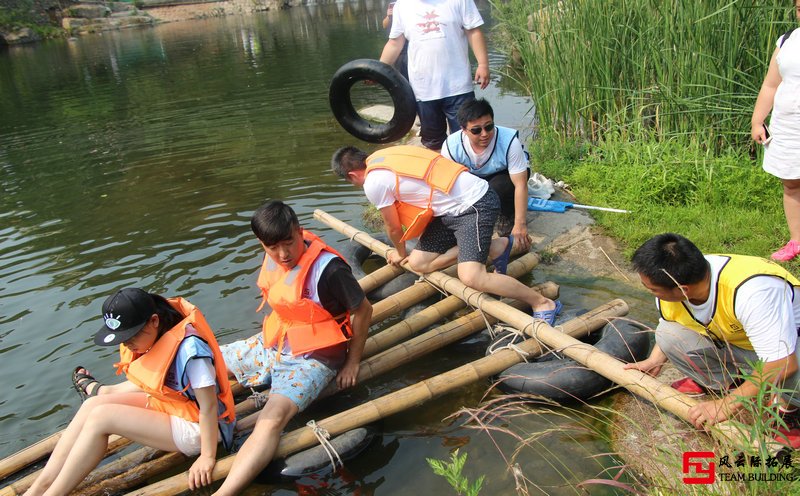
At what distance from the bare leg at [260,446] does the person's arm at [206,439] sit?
12 centimetres

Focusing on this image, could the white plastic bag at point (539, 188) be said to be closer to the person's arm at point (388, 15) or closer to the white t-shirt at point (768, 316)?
the person's arm at point (388, 15)

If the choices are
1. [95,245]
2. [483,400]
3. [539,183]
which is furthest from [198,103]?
[483,400]

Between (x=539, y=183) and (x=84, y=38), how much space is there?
33877 millimetres

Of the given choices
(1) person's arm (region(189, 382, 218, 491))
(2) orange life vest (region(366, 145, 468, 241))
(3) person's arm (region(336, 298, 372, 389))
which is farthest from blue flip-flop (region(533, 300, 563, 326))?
→ (1) person's arm (region(189, 382, 218, 491))

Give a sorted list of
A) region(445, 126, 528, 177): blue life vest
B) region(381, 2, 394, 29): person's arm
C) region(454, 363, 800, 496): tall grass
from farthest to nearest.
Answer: region(381, 2, 394, 29): person's arm, region(445, 126, 528, 177): blue life vest, region(454, 363, 800, 496): tall grass

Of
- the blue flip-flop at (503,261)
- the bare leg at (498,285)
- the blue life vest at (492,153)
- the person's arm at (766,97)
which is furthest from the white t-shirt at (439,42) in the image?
the person's arm at (766,97)

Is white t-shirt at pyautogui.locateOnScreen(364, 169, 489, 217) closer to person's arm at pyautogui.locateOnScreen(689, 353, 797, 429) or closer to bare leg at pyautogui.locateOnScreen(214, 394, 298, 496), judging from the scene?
bare leg at pyautogui.locateOnScreen(214, 394, 298, 496)

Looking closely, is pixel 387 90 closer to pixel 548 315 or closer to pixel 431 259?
pixel 431 259

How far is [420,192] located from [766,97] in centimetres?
257

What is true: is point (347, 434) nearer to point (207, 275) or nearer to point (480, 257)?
point (480, 257)

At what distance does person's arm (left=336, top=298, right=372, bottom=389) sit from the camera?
3896 millimetres

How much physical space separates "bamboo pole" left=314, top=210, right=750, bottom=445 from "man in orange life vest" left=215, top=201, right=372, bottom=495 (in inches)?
38.2

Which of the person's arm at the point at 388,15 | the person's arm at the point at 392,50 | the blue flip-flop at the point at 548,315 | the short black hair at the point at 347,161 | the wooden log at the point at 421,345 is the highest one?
the person's arm at the point at 388,15

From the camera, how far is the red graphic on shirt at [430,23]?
594cm
